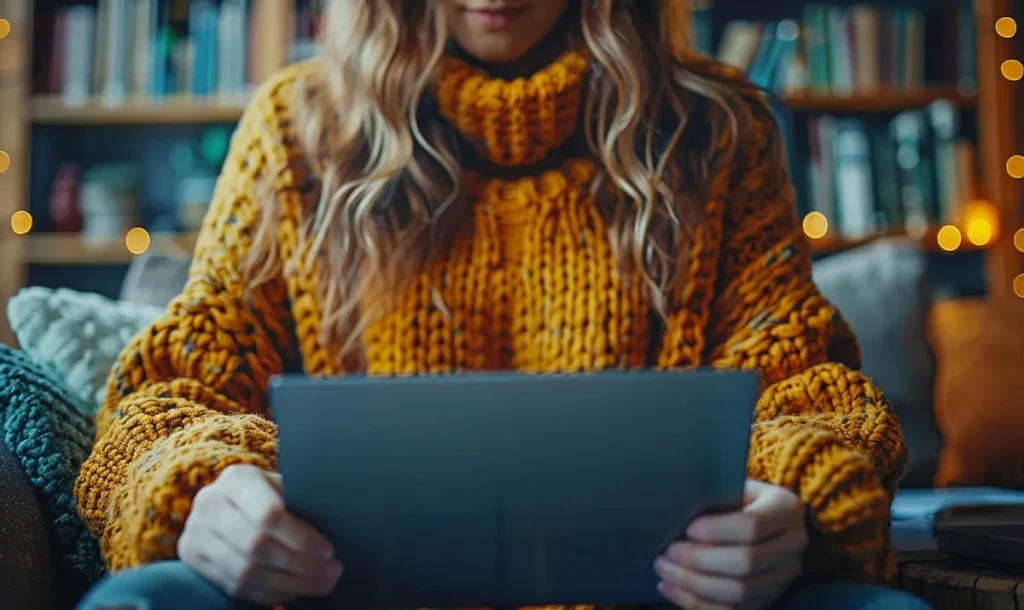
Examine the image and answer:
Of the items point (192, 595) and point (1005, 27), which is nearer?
point (192, 595)

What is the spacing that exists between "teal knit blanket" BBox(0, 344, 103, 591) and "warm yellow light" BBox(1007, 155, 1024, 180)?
6.60 ft

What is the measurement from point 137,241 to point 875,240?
1544mm

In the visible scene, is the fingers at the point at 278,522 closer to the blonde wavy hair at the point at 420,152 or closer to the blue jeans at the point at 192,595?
the blue jeans at the point at 192,595

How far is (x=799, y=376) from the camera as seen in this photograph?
2.90 feet

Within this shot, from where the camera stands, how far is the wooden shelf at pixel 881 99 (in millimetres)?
2314

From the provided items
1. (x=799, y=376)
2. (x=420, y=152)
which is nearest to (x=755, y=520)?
(x=799, y=376)

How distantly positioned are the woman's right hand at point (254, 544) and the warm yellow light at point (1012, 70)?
2130mm

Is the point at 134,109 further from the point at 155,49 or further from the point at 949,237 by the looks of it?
the point at 949,237

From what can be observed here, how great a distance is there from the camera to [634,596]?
66cm

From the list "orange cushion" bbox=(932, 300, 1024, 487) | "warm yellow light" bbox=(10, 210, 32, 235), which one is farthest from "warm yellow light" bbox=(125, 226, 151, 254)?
"orange cushion" bbox=(932, 300, 1024, 487)

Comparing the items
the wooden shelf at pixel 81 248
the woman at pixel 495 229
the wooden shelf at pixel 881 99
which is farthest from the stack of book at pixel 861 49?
the woman at pixel 495 229

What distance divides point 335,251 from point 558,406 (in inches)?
17.8

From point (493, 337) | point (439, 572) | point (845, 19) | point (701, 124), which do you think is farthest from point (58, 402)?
point (845, 19)

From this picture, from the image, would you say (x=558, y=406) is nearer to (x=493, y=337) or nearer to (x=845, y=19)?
(x=493, y=337)
